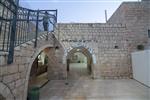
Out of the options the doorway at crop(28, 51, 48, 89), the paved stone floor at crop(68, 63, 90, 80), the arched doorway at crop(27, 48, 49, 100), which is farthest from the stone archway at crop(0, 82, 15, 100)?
the paved stone floor at crop(68, 63, 90, 80)

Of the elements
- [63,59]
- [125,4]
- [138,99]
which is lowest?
[138,99]

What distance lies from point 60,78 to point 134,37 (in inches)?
222

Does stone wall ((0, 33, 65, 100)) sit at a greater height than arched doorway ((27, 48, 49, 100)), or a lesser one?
greater

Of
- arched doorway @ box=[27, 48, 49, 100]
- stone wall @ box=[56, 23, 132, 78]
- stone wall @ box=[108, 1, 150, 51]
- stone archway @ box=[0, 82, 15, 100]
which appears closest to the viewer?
stone archway @ box=[0, 82, 15, 100]

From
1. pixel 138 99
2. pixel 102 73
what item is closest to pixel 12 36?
pixel 138 99

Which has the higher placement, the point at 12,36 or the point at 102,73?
the point at 12,36

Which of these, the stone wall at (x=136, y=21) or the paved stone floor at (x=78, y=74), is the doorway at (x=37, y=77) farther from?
the stone wall at (x=136, y=21)

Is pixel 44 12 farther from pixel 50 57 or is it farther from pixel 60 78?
pixel 60 78

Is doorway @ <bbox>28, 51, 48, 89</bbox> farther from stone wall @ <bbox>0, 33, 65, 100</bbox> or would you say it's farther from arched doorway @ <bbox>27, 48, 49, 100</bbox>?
stone wall @ <bbox>0, 33, 65, 100</bbox>

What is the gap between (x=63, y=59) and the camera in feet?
26.6

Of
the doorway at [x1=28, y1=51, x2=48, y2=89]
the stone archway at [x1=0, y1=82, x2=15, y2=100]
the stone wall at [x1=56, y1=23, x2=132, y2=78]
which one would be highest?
the stone wall at [x1=56, y1=23, x2=132, y2=78]

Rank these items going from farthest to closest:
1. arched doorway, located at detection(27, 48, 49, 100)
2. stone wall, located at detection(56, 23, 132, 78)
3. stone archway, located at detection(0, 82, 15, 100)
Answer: stone wall, located at detection(56, 23, 132, 78), arched doorway, located at detection(27, 48, 49, 100), stone archway, located at detection(0, 82, 15, 100)

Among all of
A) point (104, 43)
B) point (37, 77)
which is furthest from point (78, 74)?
point (104, 43)

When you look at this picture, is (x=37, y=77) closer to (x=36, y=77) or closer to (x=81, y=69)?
(x=36, y=77)
